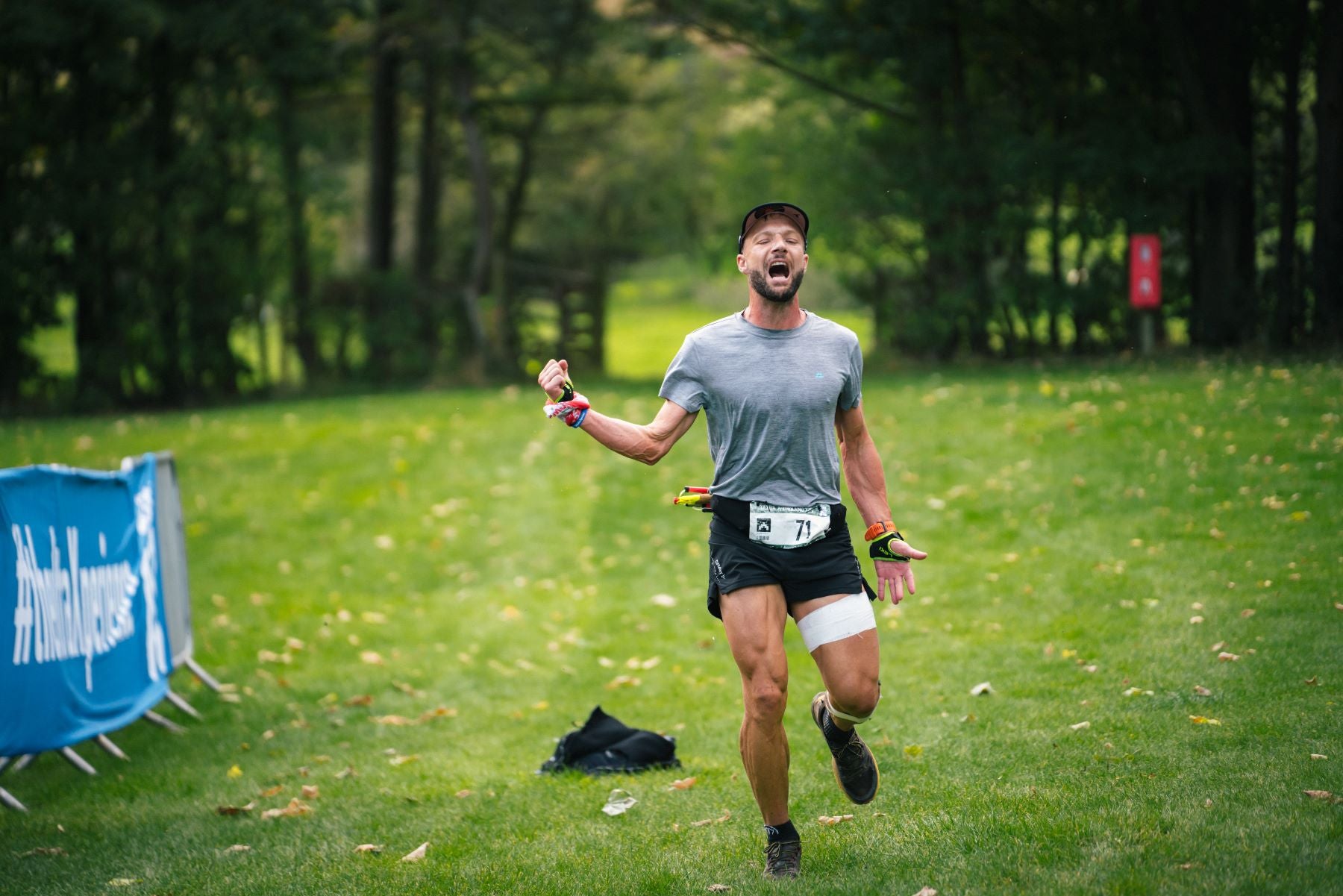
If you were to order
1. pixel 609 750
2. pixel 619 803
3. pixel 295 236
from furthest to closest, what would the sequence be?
pixel 295 236, pixel 609 750, pixel 619 803

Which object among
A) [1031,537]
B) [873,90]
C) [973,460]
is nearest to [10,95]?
[873,90]

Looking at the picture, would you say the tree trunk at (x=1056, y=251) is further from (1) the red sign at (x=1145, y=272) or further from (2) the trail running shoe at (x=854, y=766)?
(2) the trail running shoe at (x=854, y=766)

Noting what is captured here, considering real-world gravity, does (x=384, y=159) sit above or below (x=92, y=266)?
above

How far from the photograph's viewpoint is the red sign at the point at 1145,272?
61.8 ft

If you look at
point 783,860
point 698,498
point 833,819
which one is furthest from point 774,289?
point 833,819

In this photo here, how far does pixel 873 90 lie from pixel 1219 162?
23.5 ft

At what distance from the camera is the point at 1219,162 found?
61.7 feet

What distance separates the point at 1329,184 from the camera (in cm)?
1775

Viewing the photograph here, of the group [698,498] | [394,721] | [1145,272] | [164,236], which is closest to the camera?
[698,498]

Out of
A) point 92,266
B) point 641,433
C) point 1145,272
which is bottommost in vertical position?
point 641,433

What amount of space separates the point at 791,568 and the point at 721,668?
13.9 ft

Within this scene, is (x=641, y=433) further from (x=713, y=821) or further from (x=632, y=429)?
(x=713, y=821)

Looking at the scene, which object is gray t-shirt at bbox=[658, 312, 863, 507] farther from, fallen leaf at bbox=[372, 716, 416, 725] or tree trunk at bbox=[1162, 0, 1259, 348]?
tree trunk at bbox=[1162, 0, 1259, 348]

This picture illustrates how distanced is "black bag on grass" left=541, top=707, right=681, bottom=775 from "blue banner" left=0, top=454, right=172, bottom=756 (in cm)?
258
